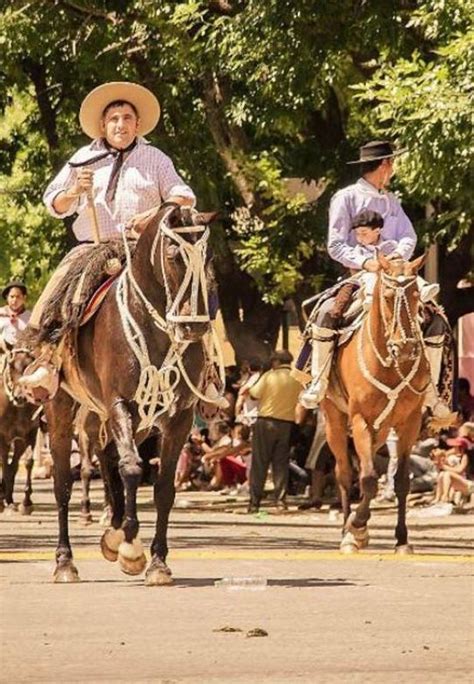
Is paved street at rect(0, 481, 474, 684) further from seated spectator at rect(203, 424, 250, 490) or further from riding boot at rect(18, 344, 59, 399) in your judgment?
seated spectator at rect(203, 424, 250, 490)

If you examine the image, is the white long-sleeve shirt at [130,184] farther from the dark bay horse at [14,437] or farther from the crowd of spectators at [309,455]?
the crowd of spectators at [309,455]

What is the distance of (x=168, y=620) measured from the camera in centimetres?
1264

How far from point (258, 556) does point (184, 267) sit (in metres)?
4.22

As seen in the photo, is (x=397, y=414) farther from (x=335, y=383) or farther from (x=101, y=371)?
(x=101, y=371)

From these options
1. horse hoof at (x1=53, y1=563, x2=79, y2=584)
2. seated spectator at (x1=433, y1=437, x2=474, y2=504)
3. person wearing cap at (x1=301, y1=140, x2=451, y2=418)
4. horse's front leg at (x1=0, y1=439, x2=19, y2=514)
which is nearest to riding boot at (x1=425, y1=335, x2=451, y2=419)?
person wearing cap at (x1=301, y1=140, x2=451, y2=418)

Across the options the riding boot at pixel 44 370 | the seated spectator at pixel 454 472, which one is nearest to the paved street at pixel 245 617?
the riding boot at pixel 44 370

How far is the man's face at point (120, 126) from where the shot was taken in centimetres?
1576

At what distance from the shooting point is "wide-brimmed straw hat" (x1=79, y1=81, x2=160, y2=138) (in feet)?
51.9

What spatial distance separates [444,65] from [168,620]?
1074 centimetres

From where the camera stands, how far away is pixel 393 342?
19250 millimetres

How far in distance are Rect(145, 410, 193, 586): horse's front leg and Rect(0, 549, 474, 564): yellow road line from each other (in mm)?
2538

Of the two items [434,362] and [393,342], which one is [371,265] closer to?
[393,342]

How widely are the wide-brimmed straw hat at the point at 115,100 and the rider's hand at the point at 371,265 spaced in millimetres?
3465

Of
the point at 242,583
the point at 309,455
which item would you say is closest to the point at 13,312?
the point at 309,455
